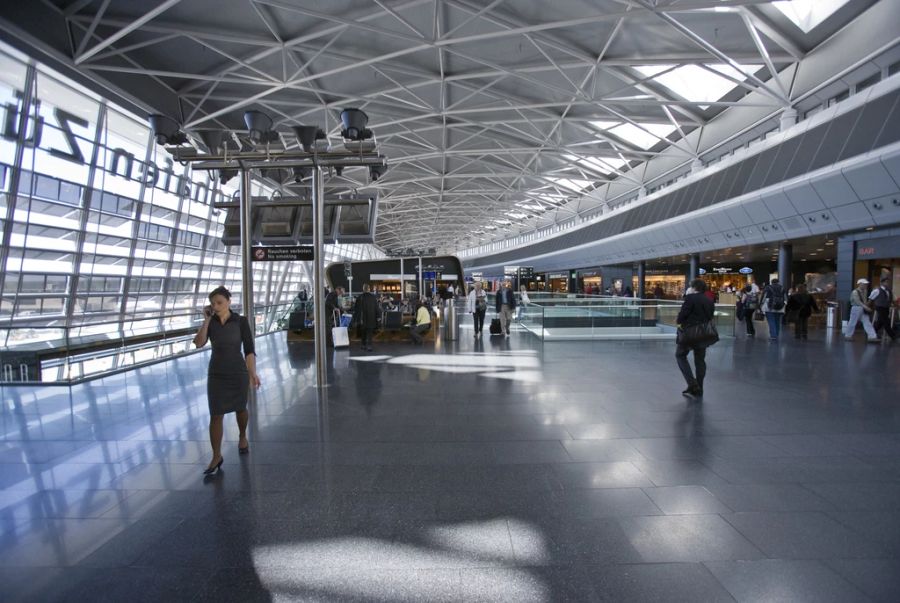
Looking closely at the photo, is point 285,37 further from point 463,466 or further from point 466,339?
point 463,466

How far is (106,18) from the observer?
48.4ft

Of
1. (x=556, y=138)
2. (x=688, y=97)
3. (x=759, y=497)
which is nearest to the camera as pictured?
(x=759, y=497)

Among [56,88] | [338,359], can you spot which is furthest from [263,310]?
[56,88]

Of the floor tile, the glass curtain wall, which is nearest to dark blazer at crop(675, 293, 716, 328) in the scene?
the floor tile

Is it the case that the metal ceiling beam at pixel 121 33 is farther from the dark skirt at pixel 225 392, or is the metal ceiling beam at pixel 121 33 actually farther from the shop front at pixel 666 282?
the shop front at pixel 666 282

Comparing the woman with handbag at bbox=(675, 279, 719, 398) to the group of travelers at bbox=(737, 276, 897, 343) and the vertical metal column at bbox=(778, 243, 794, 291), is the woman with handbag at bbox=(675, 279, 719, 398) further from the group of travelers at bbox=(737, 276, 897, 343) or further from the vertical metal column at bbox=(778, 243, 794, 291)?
the vertical metal column at bbox=(778, 243, 794, 291)

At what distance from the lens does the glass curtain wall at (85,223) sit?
1080 centimetres

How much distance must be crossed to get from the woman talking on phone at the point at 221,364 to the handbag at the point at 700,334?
5931mm

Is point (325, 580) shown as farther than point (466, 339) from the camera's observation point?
No

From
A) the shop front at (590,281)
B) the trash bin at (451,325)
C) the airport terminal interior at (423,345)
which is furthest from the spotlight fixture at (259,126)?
the shop front at (590,281)

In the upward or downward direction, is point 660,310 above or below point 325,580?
above

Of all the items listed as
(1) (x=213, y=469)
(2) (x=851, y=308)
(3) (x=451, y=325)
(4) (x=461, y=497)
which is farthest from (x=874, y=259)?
(1) (x=213, y=469)

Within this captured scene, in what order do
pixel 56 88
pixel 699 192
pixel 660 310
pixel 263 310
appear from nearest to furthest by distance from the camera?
1. pixel 660 310
2. pixel 56 88
3. pixel 263 310
4. pixel 699 192

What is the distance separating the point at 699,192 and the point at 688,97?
196 inches
